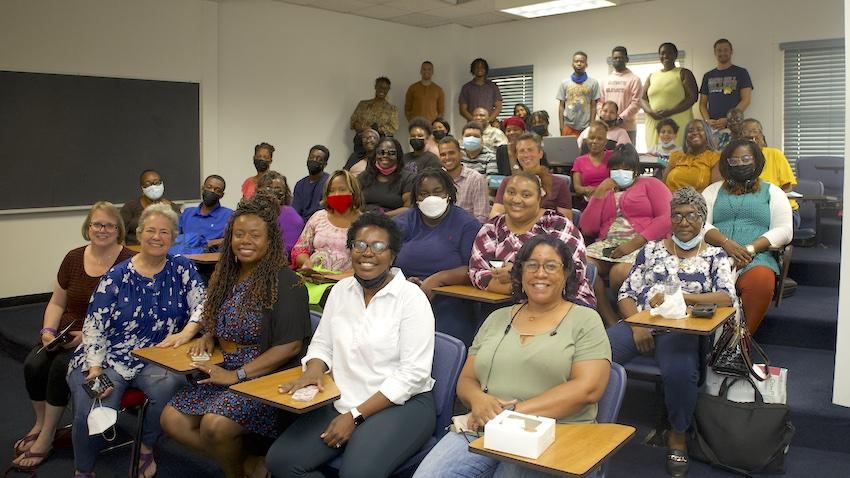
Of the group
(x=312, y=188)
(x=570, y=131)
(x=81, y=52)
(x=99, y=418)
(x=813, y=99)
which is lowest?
(x=99, y=418)

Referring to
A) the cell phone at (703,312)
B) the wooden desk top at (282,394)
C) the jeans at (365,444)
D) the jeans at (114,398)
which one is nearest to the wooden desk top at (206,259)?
the jeans at (114,398)

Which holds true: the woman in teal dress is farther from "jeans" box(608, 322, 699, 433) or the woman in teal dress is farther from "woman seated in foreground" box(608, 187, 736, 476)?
"jeans" box(608, 322, 699, 433)

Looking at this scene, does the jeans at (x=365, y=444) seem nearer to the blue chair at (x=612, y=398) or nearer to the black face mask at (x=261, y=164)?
the blue chair at (x=612, y=398)

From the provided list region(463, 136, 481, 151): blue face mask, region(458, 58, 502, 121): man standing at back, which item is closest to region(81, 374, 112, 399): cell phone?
region(463, 136, 481, 151): blue face mask

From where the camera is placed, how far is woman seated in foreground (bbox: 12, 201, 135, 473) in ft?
12.5

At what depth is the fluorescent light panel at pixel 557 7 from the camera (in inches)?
375

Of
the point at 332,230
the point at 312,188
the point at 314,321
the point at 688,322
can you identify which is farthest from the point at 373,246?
the point at 312,188

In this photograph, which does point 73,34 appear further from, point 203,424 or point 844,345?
point 844,345

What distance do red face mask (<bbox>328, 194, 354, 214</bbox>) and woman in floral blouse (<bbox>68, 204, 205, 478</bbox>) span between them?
1338 millimetres

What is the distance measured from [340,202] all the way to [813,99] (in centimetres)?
648

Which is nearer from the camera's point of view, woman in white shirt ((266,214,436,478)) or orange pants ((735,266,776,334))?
woman in white shirt ((266,214,436,478))

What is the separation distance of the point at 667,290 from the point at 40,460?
10.8 feet

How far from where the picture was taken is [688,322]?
3324 millimetres

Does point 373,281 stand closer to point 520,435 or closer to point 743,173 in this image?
point 520,435
